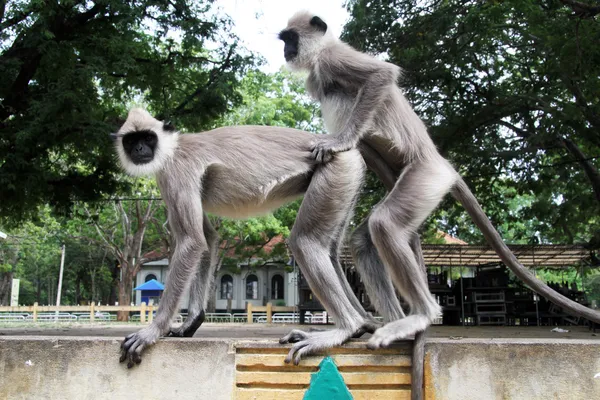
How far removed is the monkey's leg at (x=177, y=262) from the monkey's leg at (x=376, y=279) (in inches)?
45.5

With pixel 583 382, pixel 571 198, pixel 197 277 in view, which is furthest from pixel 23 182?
pixel 571 198

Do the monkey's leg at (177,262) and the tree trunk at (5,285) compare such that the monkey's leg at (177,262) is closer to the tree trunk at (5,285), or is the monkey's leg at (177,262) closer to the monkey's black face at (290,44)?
the monkey's black face at (290,44)

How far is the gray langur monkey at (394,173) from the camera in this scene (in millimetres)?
3816

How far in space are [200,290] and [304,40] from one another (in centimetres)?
224

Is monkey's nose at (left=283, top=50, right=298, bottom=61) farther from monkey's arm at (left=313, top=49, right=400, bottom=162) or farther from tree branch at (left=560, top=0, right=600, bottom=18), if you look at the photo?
tree branch at (left=560, top=0, right=600, bottom=18)

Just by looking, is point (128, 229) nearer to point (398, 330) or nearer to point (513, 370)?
point (398, 330)

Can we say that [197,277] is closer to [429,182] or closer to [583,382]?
[429,182]

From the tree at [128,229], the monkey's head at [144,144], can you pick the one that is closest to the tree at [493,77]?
the monkey's head at [144,144]

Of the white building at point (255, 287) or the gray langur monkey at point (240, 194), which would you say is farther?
the white building at point (255, 287)

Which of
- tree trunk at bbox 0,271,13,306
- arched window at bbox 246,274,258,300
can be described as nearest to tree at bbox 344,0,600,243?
arched window at bbox 246,274,258,300

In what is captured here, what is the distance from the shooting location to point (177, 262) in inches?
157

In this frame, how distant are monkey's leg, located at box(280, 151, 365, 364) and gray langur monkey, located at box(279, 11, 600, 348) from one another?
0.08 metres

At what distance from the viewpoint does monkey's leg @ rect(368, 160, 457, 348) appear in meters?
3.75

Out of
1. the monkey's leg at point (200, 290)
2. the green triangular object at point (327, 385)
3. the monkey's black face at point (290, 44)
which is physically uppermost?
the monkey's black face at point (290, 44)
